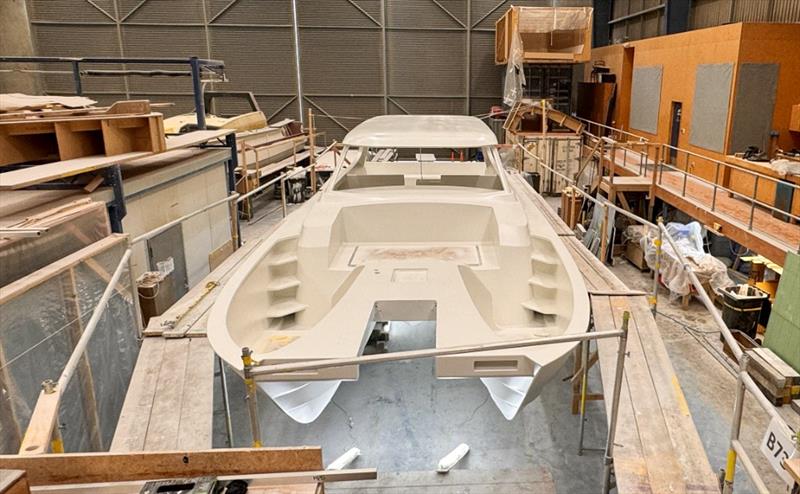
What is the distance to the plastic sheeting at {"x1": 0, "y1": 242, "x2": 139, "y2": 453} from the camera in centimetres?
272

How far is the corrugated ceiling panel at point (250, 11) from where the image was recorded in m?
16.3

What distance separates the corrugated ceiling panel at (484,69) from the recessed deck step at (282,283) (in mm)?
14645

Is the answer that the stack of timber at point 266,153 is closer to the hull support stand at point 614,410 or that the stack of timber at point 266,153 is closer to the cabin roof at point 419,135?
the cabin roof at point 419,135

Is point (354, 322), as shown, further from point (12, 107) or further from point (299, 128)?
point (299, 128)

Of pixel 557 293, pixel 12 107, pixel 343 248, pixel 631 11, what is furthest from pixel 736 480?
pixel 631 11

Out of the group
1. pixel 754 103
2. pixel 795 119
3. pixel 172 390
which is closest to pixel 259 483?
pixel 172 390

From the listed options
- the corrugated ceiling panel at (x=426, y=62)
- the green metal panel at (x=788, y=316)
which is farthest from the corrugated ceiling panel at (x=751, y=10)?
the green metal panel at (x=788, y=316)

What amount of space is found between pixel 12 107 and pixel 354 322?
3746 mm

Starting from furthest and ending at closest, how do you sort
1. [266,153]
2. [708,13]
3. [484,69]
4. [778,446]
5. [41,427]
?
[484,69]
[708,13]
[266,153]
[778,446]
[41,427]

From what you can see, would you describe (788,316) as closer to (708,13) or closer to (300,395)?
(300,395)

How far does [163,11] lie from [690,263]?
16018 millimetres

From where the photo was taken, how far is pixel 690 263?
7266mm

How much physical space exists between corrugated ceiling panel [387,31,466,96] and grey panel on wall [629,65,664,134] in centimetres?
563

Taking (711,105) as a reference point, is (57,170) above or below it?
below
